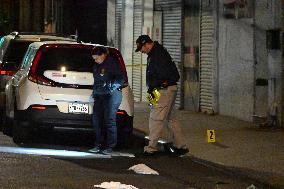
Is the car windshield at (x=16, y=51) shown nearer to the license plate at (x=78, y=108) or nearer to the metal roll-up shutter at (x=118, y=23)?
the license plate at (x=78, y=108)

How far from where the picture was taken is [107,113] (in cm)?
1256

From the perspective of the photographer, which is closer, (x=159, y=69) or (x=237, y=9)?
(x=159, y=69)

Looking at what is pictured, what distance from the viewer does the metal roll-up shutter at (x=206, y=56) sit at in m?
18.8

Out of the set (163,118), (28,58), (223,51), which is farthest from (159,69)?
(223,51)

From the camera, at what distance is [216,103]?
60.4 ft

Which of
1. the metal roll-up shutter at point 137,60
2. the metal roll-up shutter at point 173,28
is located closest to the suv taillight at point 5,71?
the metal roll-up shutter at point 173,28

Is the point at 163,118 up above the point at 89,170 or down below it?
above

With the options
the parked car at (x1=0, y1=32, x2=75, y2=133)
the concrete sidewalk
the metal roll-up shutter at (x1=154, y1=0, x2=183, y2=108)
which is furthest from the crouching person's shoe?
the metal roll-up shutter at (x1=154, y1=0, x2=183, y2=108)

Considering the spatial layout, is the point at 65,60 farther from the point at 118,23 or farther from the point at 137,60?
Answer: the point at 118,23

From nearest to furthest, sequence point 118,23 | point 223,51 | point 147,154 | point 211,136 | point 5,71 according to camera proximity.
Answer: point 147,154 < point 211,136 < point 5,71 < point 223,51 < point 118,23

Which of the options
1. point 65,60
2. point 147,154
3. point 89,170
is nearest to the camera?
point 89,170

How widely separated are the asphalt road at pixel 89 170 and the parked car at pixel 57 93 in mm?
444

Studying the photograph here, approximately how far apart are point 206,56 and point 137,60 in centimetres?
465

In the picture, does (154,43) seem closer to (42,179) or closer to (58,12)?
(42,179)
